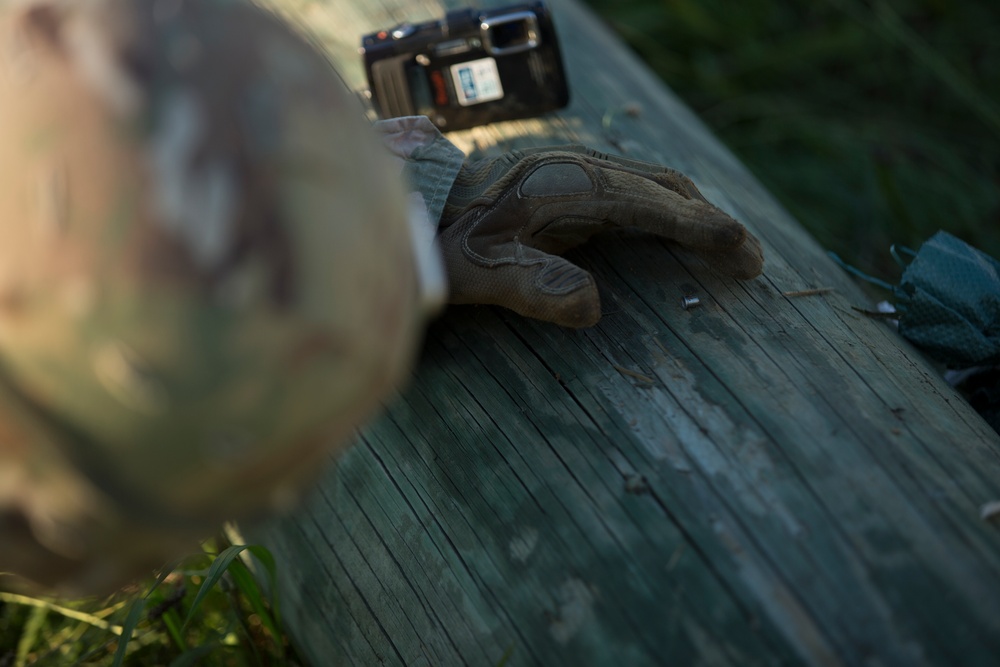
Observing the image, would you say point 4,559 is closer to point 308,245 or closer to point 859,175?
point 308,245

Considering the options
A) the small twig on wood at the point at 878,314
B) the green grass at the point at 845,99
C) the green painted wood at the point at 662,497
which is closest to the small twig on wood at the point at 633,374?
the green painted wood at the point at 662,497

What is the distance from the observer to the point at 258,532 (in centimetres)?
160

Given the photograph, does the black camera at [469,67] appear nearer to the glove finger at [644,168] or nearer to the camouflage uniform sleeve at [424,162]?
the camouflage uniform sleeve at [424,162]

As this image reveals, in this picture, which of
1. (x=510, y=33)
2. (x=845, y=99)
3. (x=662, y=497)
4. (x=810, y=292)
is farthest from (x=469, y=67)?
(x=845, y=99)

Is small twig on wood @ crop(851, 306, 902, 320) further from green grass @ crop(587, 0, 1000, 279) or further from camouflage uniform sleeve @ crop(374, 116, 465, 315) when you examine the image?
green grass @ crop(587, 0, 1000, 279)

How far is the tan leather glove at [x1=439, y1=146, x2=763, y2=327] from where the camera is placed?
1336mm

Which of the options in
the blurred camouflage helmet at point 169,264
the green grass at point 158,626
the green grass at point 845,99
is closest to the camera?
the blurred camouflage helmet at point 169,264

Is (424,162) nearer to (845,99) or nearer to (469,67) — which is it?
(469,67)

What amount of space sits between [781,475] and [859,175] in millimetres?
1948

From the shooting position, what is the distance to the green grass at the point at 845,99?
2.65m

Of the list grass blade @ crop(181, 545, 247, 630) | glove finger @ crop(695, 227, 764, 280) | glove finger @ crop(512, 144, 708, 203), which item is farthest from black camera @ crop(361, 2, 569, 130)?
grass blade @ crop(181, 545, 247, 630)

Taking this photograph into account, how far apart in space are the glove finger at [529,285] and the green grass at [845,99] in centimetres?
152

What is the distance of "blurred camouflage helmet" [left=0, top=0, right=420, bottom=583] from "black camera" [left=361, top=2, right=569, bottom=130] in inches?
40.1

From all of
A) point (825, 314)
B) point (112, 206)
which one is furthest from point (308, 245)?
point (825, 314)
